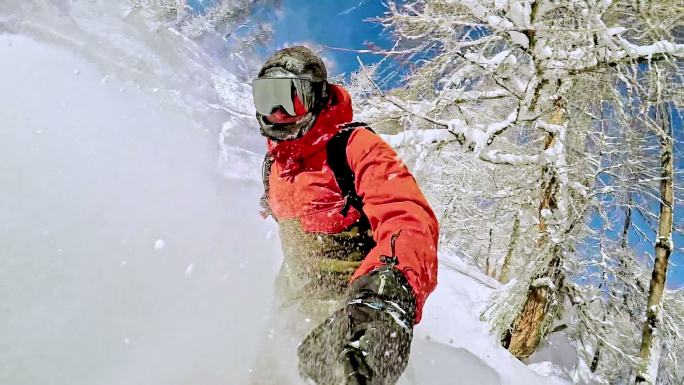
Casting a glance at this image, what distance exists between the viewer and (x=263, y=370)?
2453 millimetres

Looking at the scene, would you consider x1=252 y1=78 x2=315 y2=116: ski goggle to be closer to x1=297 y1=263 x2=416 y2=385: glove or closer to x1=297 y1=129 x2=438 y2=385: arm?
x1=297 y1=129 x2=438 y2=385: arm

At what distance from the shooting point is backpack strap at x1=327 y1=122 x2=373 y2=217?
1.90 m

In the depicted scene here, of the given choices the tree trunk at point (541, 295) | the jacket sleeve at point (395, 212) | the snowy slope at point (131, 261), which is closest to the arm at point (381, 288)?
the jacket sleeve at point (395, 212)

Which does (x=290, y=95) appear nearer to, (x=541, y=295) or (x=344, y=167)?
(x=344, y=167)

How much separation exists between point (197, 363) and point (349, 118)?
1.64 m

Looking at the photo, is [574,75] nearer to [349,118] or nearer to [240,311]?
[349,118]

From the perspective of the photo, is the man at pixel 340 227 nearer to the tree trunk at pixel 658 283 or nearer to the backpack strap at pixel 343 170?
the backpack strap at pixel 343 170

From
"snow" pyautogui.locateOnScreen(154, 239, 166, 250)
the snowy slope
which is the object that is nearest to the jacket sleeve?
the snowy slope

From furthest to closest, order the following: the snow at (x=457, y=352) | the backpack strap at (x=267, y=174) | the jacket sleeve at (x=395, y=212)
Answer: the snow at (x=457, y=352) < the backpack strap at (x=267, y=174) < the jacket sleeve at (x=395, y=212)

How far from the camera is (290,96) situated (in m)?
2.00

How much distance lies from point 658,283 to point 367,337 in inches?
246

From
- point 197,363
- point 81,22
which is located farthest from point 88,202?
point 81,22

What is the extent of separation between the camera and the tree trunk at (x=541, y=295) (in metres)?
5.29

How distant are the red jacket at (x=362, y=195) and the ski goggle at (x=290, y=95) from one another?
0.10m
